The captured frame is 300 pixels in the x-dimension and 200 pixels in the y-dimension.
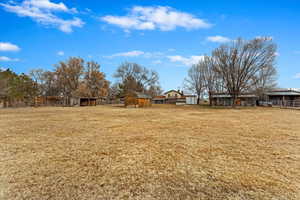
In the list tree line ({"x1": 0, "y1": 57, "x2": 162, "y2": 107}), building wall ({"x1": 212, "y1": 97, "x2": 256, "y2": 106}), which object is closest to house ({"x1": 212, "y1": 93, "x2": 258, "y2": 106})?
building wall ({"x1": 212, "y1": 97, "x2": 256, "y2": 106})

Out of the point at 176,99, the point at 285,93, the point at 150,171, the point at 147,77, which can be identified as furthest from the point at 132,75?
the point at 150,171

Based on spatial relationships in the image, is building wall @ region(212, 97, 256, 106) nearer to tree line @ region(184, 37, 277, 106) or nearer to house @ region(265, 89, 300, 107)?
house @ region(265, 89, 300, 107)

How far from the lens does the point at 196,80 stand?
39.7m

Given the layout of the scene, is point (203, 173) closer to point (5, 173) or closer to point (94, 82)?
point (5, 173)

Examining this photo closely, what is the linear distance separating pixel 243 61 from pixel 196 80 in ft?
52.7

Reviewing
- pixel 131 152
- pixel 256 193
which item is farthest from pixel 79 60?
pixel 256 193

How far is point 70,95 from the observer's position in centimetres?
3825

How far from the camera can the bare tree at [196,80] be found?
37350mm

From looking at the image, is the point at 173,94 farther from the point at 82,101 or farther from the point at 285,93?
the point at 82,101

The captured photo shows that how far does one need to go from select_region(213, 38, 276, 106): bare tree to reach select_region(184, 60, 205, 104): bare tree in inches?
456

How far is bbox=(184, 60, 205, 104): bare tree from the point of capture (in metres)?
37.3

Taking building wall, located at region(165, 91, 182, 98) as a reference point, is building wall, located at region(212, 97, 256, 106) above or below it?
below

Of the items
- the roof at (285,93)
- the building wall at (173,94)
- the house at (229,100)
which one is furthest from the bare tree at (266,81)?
the building wall at (173,94)

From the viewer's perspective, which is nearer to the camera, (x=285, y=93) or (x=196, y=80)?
(x=285, y=93)
